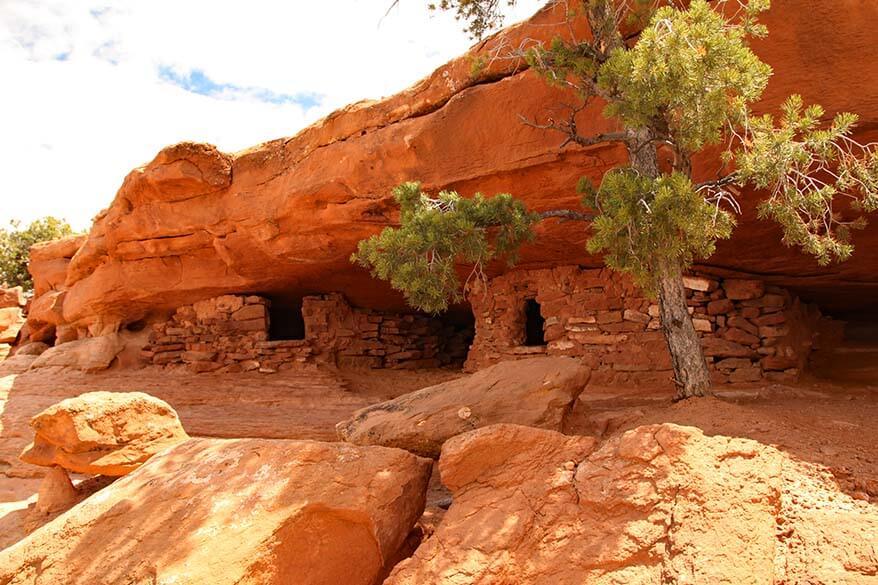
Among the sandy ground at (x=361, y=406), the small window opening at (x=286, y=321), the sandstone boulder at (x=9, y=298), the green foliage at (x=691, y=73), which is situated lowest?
the sandy ground at (x=361, y=406)

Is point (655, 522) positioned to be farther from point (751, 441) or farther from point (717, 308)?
point (717, 308)

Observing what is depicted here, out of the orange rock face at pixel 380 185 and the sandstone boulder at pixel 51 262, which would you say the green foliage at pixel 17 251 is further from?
the orange rock face at pixel 380 185

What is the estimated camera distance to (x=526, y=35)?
211 inches

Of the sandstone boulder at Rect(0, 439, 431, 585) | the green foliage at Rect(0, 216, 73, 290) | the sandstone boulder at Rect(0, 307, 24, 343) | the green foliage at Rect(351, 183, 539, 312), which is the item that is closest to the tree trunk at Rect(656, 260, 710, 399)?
the green foliage at Rect(351, 183, 539, 312)

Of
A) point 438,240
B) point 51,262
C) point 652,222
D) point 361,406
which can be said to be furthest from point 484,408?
point 51,262

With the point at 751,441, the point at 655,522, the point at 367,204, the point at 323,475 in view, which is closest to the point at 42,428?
the point at 323,475

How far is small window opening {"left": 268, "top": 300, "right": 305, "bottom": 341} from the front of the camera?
35.4 feet

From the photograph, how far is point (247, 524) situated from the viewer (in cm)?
306

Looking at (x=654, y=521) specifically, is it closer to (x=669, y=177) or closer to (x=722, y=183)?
(x=669, y=177)

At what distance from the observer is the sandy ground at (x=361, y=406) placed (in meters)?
3.24

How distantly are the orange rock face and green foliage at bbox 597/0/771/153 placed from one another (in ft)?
4.92

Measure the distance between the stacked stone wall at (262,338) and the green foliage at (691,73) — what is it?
6877 millimetres

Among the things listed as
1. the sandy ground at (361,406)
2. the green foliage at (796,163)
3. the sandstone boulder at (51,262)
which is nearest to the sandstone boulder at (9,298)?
the sandstone boulder at (51,262)

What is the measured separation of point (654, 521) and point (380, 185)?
4766mm
